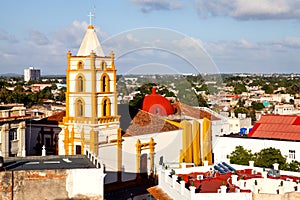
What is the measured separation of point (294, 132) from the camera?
32875 mm

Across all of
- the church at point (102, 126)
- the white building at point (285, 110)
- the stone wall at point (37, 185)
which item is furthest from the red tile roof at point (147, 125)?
the white building at point (285, 110)

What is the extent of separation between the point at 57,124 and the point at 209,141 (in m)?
9.82

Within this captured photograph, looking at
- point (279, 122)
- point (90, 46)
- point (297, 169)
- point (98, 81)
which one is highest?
point (90, 46)

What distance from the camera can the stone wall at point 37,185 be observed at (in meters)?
17.7

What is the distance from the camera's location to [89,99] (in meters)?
28.0

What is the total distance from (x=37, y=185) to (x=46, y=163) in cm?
288

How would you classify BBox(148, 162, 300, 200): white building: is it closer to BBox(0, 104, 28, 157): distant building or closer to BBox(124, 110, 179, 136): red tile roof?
BBox(124, 110, 179, 136): red tile roof

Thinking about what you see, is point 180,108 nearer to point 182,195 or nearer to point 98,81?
point 98,81

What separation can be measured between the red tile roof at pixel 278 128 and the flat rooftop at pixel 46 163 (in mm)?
14457

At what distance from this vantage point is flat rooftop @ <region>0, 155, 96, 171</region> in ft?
63.9

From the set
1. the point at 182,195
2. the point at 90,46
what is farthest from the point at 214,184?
the point at 90,46

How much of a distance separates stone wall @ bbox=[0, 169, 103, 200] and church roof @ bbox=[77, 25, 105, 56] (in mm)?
11288

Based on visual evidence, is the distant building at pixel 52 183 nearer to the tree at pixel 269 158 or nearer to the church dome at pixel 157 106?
the tree at pixel 269 158

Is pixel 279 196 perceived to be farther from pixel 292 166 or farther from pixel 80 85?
pixel 80 85
